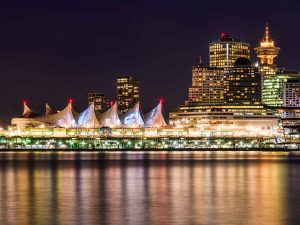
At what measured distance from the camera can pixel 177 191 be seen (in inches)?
1945

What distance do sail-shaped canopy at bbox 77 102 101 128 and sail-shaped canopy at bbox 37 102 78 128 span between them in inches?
55.4

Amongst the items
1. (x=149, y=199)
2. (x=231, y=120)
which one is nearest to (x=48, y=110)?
(x=231, y=120)

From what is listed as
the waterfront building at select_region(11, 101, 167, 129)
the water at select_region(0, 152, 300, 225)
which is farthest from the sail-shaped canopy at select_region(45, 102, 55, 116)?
the water at select_region(0, 152, 300, 225)

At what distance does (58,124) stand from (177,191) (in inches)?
4588

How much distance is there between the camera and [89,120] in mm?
164750

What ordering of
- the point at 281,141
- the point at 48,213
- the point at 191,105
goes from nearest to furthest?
1. the point at 48,213
2. the point at 281,141
3. the point at 191,105

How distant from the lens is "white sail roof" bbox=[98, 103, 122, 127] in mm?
164375

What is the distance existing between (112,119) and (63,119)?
9.31 metres

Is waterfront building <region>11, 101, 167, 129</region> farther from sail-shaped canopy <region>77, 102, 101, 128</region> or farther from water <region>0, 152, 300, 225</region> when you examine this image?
water <region>0, 152, 300, 225</region>

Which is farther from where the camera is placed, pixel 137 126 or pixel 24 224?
pixel 137 126

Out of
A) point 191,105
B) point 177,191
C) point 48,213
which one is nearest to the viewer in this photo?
point 48,213

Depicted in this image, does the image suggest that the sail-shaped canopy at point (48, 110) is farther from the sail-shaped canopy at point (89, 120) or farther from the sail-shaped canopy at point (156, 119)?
the sail-shaped canopy at point (156, 119)

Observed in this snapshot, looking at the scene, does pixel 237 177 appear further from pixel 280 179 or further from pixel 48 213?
pixel 48 213

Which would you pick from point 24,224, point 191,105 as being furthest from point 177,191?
point 191,105
